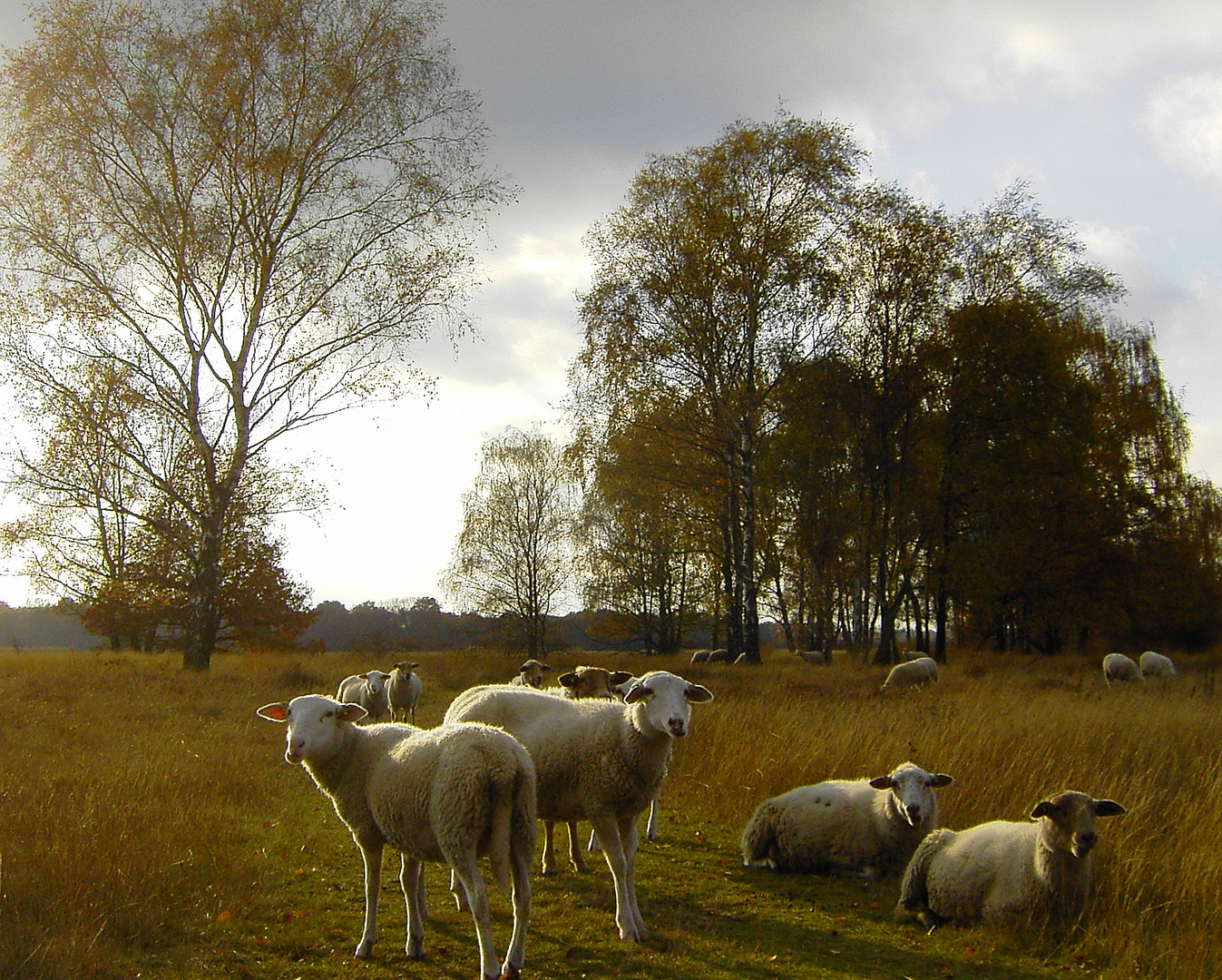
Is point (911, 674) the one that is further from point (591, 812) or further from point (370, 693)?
point (591, 812)

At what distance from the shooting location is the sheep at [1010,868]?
5.60 meters

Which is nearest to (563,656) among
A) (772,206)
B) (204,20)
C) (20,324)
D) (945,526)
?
(945,526)

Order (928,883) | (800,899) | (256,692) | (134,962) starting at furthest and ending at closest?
(256,692)
(800,899)
(928,883)
(134,962)

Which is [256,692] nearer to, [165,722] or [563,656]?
[165,722]

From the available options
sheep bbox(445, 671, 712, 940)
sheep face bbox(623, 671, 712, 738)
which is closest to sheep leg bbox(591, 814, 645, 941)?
sheep bbox(445, 671, 712, 940)

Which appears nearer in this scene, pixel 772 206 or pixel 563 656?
pixel 772 206

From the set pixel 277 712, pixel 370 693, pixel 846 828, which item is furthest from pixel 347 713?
pixel 370 693

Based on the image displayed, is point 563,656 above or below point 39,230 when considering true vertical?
below

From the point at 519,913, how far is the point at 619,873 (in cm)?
95

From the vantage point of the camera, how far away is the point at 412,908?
209 inches

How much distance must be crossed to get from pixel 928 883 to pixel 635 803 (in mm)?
2003

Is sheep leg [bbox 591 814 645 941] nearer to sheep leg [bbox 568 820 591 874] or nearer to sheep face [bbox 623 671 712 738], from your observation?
sheep face [bbox 623 671 712 738]

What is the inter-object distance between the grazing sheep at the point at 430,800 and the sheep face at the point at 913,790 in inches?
116

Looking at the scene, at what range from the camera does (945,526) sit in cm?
2608
